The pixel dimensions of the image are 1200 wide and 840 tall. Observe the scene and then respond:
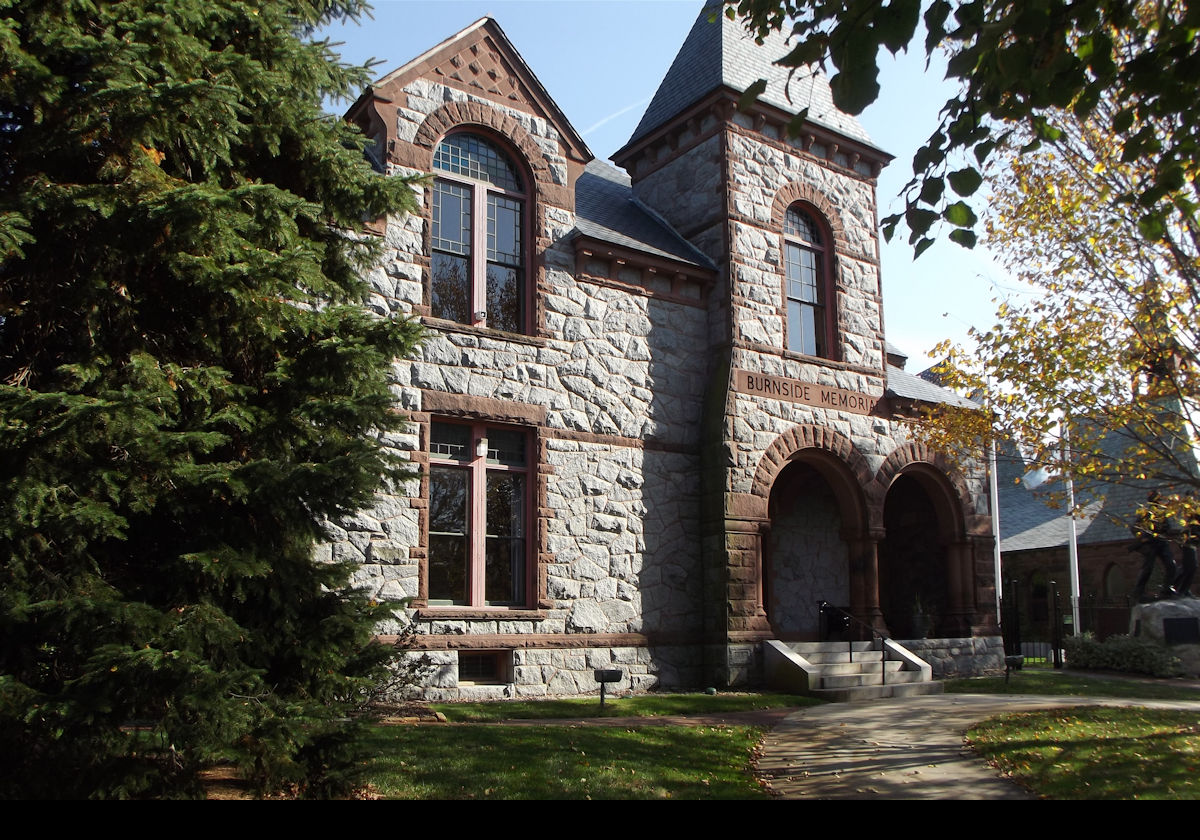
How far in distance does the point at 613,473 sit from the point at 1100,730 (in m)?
7.26

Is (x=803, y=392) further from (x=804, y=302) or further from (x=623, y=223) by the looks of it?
(x=623, y=223)

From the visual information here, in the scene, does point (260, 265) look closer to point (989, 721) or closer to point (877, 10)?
point (877, 10)

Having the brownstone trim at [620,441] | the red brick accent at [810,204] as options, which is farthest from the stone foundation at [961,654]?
the red brick accent at [810,204]

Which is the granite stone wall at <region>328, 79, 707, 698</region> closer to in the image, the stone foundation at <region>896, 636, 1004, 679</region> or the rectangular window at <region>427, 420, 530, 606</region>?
the rectangular window at <region>427, 420, 530, 606</region>

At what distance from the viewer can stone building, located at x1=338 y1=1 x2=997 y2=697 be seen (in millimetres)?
13469

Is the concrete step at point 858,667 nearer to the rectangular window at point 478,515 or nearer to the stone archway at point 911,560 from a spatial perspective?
the stone archway at point 911,560

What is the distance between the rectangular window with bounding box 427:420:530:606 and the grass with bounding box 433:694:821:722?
1.69m

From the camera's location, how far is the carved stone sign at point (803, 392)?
1608 centimetres

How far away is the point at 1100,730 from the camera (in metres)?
10.7

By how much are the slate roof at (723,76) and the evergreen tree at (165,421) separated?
11.1 metres

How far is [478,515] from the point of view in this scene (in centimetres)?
1354

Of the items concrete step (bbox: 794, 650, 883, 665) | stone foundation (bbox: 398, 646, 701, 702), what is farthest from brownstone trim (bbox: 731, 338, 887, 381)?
stone foundation (bbox: 398, 646, 701, 702)

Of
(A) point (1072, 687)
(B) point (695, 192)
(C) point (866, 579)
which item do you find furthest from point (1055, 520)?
(B) point (695, 192)

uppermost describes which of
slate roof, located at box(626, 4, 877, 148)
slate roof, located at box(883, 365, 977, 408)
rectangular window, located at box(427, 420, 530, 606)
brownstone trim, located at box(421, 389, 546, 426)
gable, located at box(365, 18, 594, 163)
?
slate roof, located at box(626, 4, 877, 148)
